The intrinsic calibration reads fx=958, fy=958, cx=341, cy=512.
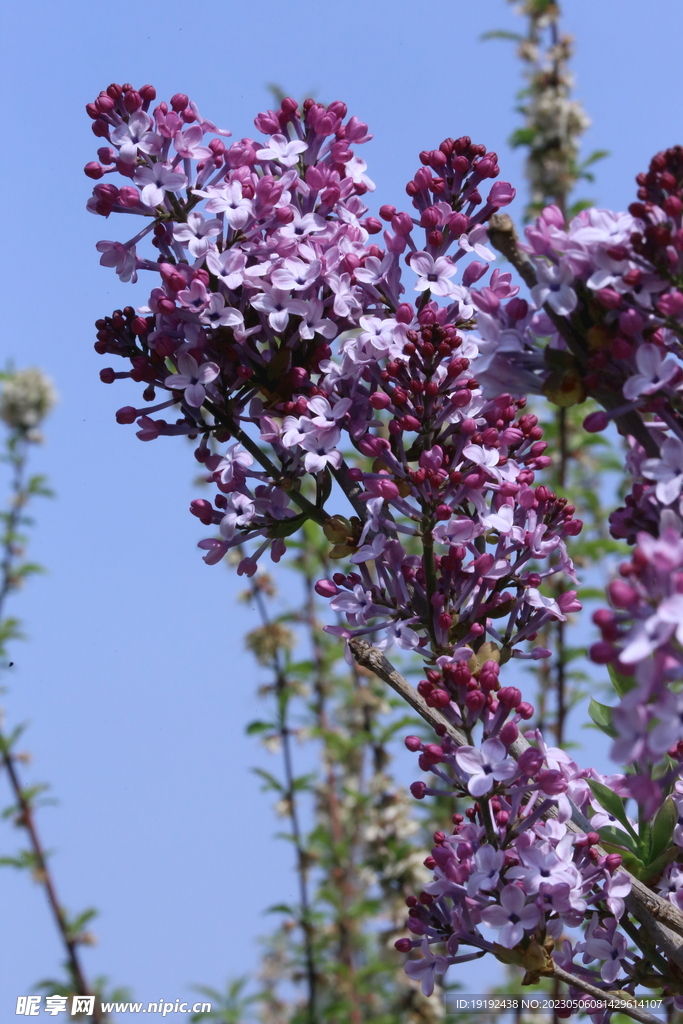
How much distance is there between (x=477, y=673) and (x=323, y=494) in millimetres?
546

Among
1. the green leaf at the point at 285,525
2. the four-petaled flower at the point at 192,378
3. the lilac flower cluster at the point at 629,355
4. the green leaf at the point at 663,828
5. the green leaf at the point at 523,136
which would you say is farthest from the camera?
the green leaf at the point at 523,136

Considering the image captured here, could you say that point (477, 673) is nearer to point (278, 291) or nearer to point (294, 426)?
point (294, 426)

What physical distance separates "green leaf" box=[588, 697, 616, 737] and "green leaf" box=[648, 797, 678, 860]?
0.74 feet

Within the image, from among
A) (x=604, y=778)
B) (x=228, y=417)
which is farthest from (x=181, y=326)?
(x=604, y=778)

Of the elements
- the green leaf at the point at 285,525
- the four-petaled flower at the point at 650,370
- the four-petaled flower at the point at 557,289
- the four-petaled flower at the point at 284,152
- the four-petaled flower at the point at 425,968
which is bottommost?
the four-petaled flower at the point at 425,968

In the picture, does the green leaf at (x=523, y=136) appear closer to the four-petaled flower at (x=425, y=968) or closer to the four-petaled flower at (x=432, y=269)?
the four-petaled flower at (x=432, y=269)

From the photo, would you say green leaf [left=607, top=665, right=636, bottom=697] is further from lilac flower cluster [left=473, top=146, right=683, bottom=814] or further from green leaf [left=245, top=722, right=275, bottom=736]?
green leaf [left=245, top=722, right=275, bottom=736]

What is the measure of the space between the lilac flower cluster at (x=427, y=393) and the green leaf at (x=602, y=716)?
12 cm

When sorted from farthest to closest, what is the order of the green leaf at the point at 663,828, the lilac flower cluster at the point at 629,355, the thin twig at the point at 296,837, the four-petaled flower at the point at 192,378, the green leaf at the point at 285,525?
the thin twig at the point at 296,837 → the green leaf at the point at 285,525 → the four-petaled flower at the point at 192,378 → the green leaf at the point at 663,828 → the lilac flower cluster at the point at 629,355

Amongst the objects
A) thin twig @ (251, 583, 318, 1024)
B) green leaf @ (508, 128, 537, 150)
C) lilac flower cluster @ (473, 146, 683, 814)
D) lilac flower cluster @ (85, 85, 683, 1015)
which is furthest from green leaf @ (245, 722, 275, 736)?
green leaf @ (508, 128, 537, 150)

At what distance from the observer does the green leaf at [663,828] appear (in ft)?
5.96

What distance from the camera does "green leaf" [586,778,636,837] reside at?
196 centimetres

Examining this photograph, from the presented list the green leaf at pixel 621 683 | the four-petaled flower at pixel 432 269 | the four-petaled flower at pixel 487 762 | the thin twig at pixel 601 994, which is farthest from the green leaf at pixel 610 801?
the four-petaled flower at pixel 432 269

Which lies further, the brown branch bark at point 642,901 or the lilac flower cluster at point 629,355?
the brown branch bark at point 642,901
